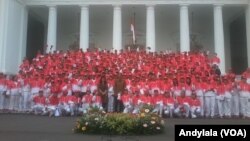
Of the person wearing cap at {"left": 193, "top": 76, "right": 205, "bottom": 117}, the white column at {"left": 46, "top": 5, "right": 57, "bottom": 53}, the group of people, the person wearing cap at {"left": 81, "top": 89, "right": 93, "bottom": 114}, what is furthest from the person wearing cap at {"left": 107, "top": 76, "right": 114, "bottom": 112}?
the white column at {"left": 46, "top": 5, "right": 57, "bottom": 53}

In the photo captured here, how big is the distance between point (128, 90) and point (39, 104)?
4200mm

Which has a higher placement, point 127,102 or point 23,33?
point 23,33

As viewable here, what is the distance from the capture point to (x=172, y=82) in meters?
17.7

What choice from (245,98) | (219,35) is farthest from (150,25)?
(245,98)

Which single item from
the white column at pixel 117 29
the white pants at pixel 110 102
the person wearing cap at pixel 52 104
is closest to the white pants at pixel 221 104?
the white pants at pixel 110 102

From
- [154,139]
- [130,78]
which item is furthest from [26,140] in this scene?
[130,78]

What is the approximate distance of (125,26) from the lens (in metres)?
30.3

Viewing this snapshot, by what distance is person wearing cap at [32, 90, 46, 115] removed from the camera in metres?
17.6

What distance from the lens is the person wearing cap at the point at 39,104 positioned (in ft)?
57.9

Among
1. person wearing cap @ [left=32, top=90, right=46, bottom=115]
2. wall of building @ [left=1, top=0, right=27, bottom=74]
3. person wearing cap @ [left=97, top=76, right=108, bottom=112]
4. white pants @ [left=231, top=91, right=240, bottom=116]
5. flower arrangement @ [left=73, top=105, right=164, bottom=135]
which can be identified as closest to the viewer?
flower arrangement @ [left=73, top=105, right=164, bottom=135]

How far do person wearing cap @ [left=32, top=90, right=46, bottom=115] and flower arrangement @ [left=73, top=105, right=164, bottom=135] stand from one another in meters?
6.47

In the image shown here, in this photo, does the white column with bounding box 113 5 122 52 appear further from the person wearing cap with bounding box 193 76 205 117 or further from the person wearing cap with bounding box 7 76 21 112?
the person wearing cap with bounding box 193 76 205 117

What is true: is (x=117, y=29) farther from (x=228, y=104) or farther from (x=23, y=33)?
(x=228, y=104)

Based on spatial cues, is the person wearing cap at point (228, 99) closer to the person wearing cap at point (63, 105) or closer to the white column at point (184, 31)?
the person wearing cap at point (63, 105)
